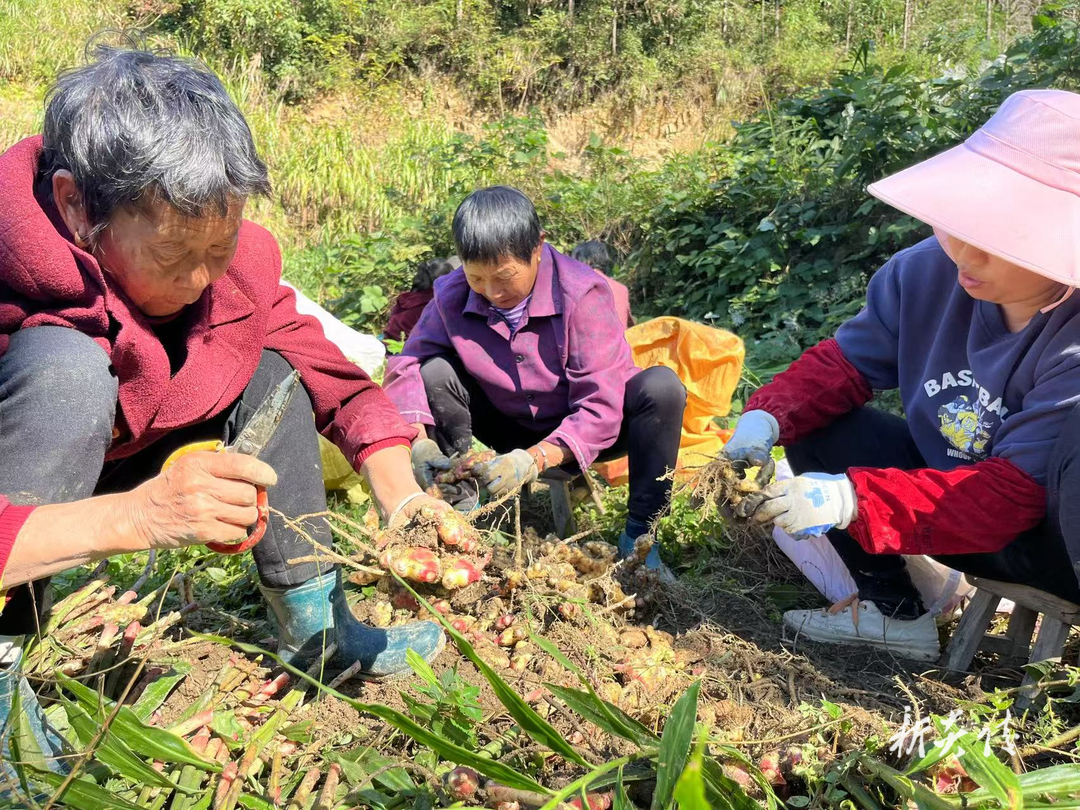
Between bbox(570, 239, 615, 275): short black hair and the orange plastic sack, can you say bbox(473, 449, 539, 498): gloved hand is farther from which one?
bbox(570, 239, 615, 275): short black hair

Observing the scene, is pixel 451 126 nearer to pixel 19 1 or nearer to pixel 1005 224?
pixel 19 1

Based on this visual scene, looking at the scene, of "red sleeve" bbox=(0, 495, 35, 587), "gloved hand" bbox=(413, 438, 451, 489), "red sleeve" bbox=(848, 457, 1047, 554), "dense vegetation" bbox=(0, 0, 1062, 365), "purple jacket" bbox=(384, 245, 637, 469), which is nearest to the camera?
"red sleeve" bbox=(0, 495, 35, 587)

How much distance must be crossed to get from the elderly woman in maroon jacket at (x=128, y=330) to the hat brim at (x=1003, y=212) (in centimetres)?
126

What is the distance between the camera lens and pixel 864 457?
2.16m

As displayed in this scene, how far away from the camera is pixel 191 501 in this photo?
1.27 metres

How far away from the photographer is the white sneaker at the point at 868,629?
6.81ft

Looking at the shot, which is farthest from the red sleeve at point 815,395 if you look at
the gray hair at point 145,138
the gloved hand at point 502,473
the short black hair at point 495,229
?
the gray hair at point 145,138

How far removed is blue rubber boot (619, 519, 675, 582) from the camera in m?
2.50

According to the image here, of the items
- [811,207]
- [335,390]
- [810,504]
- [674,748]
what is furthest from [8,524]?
[811,207]

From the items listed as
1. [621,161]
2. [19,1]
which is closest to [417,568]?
[621,161]

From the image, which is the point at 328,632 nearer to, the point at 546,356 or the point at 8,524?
the point at 8,524

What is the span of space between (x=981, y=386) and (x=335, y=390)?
139 cm

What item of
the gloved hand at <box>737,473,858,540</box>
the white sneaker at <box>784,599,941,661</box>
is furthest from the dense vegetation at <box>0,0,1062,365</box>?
the white sneaker at <box>784,599,941,661</box>

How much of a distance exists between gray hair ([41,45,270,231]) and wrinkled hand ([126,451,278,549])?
1.44 feet
